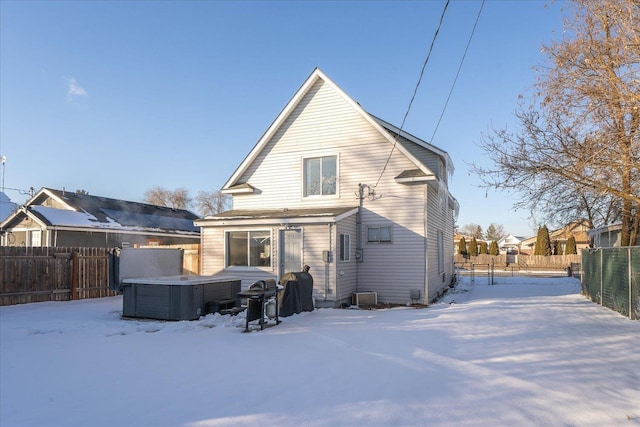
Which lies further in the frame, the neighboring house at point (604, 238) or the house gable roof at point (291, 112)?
the neighboring house at point (604, 238)

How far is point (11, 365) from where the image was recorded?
665 centimetres

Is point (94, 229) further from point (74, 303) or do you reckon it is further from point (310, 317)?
point (310, 317)

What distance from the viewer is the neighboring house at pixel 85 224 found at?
68.3 feet

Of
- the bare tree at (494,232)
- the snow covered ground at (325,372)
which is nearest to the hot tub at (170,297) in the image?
the snow covered ground at (325,372)

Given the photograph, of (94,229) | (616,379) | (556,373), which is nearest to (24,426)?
(556,373)

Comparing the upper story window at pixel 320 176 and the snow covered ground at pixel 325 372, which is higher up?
the upper story window at pixel 320 176

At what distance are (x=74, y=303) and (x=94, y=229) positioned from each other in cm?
859

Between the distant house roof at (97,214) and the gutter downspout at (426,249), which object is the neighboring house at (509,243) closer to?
the distant house roof at (97,214)

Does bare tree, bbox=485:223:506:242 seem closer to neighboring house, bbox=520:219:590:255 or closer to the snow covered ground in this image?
neighboring house, bbox=520:219:590:255

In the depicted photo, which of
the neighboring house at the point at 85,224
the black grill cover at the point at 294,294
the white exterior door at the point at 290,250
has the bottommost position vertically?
the black grill cover at the point at 294,294

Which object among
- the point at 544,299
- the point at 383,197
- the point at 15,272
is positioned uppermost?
the point at 383,197

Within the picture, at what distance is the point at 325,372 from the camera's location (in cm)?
611

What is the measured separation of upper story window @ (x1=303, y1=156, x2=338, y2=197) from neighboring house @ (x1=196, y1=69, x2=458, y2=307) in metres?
0.04

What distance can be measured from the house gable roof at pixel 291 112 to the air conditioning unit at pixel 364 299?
4.41 m
